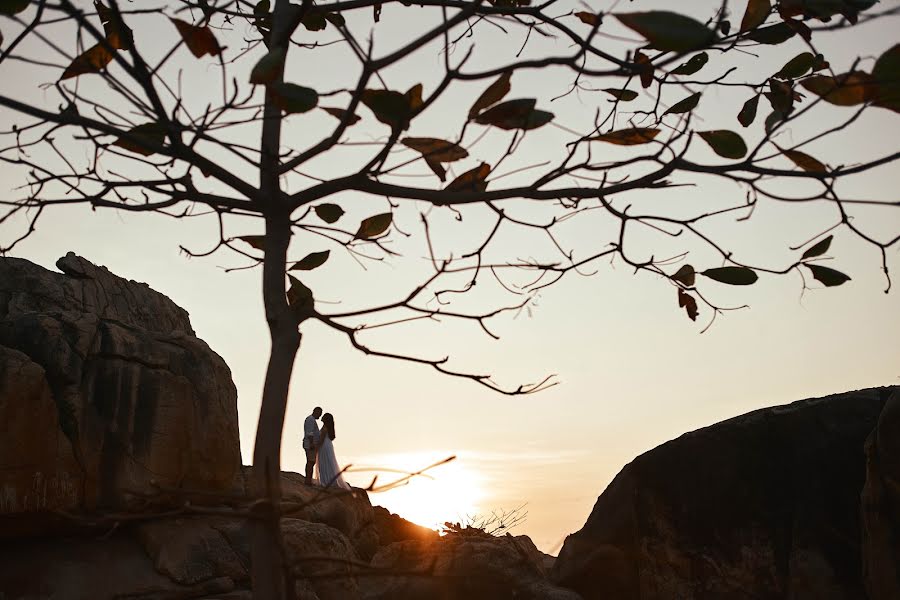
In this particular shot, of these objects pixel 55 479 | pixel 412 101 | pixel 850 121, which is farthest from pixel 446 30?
pixel 55 479

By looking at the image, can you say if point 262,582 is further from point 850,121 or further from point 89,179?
point 850,121

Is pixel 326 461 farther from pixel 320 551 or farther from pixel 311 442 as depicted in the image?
pixel 320 551

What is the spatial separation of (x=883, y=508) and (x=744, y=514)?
142 centimetres

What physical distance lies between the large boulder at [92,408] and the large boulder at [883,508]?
6.48 m

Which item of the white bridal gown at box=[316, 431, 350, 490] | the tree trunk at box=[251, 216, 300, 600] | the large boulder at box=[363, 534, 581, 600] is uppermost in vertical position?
the white bridal gown at box=[316, 431, 350, 490]

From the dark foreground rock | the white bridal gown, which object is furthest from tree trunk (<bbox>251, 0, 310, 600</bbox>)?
the white bridal gown

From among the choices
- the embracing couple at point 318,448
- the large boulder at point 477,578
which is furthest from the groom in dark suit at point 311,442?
the large boulder at point 477,578

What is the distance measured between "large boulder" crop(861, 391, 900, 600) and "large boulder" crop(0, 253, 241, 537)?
6479 mm

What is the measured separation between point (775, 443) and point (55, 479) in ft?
24.7

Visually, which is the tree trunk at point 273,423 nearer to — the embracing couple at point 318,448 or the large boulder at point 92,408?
the large boulder at point 92,408

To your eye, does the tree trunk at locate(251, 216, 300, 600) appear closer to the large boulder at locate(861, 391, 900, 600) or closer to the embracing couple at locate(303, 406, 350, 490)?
the large boulder at locate(861, 391, 900, 600)

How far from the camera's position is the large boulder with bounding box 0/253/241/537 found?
8.54 metres

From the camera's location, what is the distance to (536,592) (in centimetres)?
721

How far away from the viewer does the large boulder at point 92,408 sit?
8.54 metres
